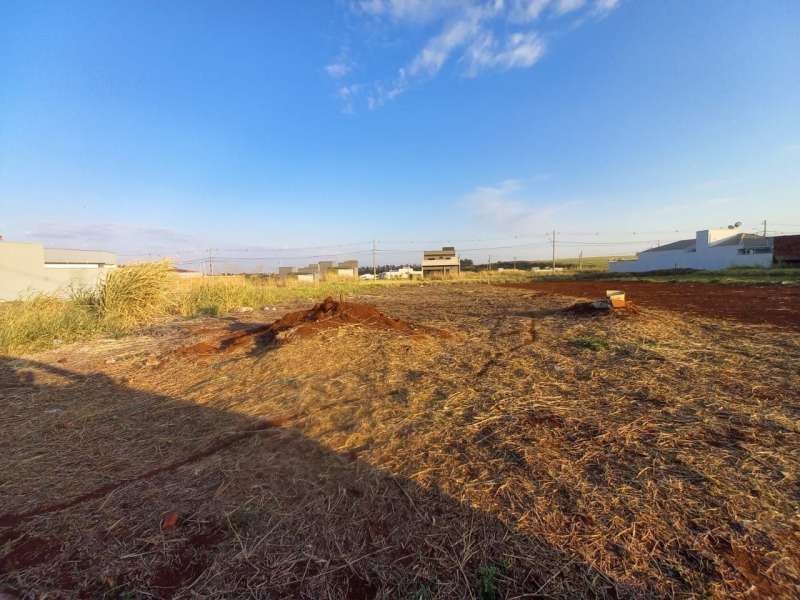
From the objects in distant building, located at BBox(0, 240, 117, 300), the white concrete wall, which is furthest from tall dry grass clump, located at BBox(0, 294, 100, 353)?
the white concrete wall

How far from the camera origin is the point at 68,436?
3.00 metres

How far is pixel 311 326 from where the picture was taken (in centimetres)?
623

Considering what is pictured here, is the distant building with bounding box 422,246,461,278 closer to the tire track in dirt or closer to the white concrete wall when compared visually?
the white concrete wall

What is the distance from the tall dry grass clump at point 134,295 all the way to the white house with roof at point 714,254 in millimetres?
49717

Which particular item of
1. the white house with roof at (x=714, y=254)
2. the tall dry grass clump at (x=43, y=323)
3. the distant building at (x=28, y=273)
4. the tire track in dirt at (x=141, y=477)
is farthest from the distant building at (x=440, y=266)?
the tire track in dirt at (x=141, y=477)

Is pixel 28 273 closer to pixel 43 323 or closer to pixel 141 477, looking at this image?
pixel 43 323

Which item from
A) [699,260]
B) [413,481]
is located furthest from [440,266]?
[413,481]

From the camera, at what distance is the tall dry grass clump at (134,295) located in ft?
30.0

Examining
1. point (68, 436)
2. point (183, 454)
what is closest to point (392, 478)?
point (183, 454)

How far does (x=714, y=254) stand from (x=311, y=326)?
52940 mm

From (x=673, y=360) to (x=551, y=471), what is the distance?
3450 millimetres

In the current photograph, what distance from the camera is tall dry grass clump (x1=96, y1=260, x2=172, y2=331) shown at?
9141 mm

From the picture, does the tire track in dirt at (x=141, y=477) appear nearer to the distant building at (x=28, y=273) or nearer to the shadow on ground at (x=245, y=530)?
the shadow on ground at (x=245, y=530)

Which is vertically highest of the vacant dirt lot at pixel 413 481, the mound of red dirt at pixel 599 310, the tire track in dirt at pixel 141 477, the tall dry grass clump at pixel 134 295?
the tall dry grass clump at pixel 134 295
